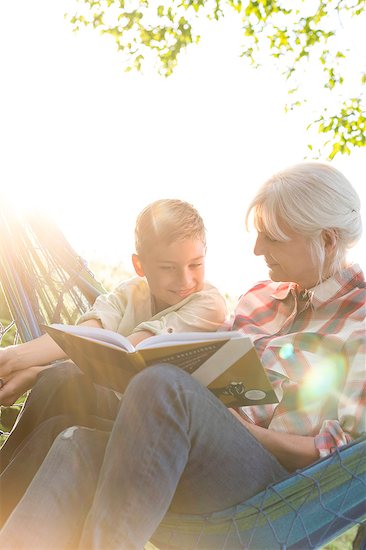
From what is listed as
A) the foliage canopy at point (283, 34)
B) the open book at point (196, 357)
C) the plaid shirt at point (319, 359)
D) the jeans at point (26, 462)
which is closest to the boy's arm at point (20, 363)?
the jeans at point (26, 462)

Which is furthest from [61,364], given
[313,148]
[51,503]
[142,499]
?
[313,148]

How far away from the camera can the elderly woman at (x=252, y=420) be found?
5.14 feet

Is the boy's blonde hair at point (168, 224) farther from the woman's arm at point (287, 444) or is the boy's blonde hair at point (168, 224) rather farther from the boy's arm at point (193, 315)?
the woman's arm at point (287, 444)

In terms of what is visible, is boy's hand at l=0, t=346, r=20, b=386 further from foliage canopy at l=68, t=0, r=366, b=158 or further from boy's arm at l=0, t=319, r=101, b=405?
foliage canopy at l=68, t=0, r=366, b=158

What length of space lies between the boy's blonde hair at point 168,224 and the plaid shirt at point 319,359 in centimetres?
30

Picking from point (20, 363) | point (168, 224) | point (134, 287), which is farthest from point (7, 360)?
point (168, 224)

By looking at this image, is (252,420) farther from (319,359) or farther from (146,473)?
(146,473)

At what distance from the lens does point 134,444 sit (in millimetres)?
1566

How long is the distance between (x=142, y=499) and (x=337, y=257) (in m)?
0.80

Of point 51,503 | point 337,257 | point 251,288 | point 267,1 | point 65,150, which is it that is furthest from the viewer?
point 267,1

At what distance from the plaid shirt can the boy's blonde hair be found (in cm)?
30

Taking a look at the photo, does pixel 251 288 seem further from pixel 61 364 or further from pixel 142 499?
pixel 142 499

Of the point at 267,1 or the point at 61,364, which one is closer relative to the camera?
the point at 61,364

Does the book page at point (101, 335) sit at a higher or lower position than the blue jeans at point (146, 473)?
higher
